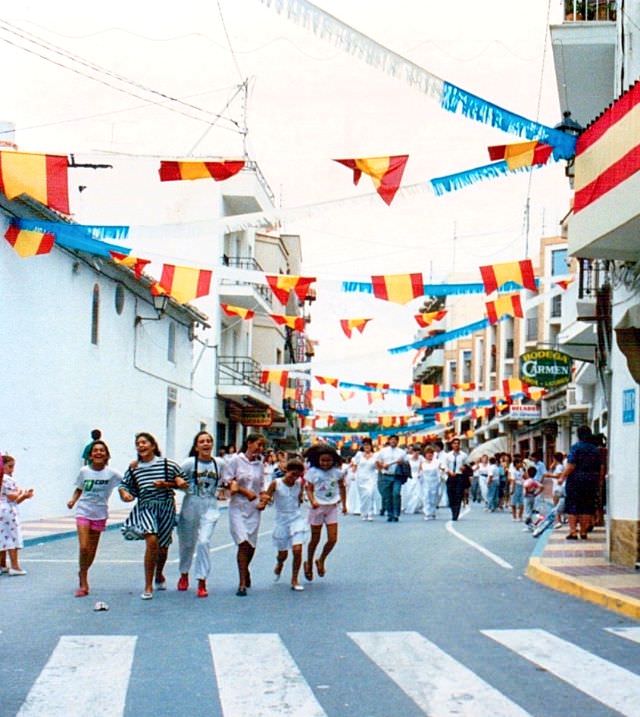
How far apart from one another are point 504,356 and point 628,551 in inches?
2197

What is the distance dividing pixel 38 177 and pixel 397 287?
7.44 meters

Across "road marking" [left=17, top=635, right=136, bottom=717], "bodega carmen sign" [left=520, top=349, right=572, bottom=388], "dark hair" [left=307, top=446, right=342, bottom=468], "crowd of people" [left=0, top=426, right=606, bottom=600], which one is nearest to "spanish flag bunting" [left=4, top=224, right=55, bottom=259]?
"crowd of people" [left=0, top=426, right=606, bottom=600]

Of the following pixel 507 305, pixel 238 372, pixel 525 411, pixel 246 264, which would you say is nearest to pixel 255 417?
pixel 238 372

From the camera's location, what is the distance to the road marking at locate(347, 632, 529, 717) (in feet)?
21.1

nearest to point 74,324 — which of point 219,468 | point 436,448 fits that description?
point 436,448

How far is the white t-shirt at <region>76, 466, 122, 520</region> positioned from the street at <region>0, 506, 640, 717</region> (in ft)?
2.78

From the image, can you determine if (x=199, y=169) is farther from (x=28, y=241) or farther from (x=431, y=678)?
(x=431, y=678)

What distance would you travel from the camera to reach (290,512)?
12711mm

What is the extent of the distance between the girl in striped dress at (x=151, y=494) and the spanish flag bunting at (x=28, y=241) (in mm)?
8211

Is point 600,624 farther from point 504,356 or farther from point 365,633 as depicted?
point 504,356

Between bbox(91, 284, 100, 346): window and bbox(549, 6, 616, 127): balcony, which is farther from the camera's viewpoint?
bbox(91, 284, 100, 346): window

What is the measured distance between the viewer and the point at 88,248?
18.8 meters

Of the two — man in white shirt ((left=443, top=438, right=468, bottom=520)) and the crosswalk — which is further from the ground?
man in white shirt ((left=443, top=438, right=468, bottom=520))

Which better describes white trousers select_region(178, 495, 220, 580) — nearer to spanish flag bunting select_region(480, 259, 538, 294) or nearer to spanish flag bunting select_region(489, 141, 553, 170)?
spanish flag bunting select_region(489, 141, 553, 170)
